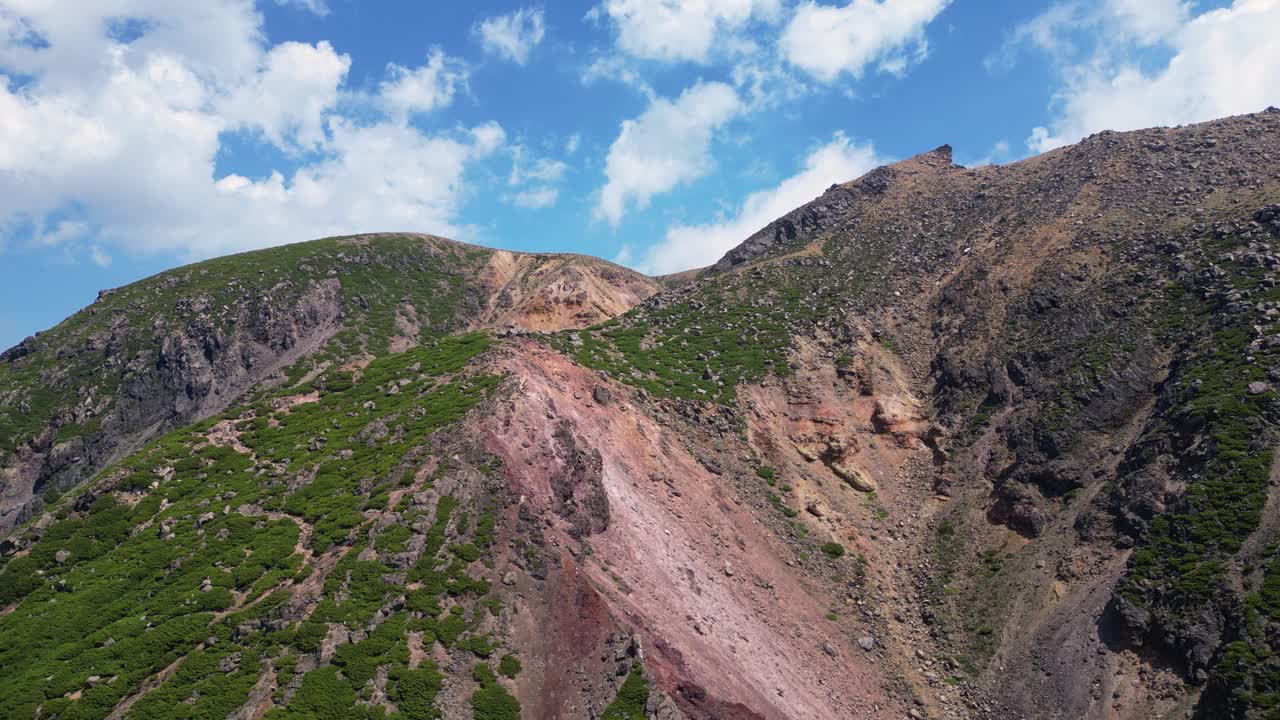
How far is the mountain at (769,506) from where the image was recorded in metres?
27.6

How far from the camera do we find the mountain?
27.6 meters

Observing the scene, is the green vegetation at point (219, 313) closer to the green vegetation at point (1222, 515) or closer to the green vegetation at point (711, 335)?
the green vegetation at point (711, 335)

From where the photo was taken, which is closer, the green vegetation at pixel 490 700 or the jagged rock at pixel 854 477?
the green vegetation at pixel 490 700

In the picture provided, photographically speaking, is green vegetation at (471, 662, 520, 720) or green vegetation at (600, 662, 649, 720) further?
green vegetation at (600, 662, 649, 720)

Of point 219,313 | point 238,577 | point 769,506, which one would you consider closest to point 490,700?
point 238,577

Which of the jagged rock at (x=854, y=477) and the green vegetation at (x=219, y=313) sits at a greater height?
the green vegetation at (x=219, y=313)

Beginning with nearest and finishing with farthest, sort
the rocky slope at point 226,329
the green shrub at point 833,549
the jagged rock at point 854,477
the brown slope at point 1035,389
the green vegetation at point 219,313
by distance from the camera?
the brown slope at point 1035,389
the green shrub at point 833,549
the jagged rock at point 854,477
the rocky slope at point 226,329
the green vegetation at point 219,313

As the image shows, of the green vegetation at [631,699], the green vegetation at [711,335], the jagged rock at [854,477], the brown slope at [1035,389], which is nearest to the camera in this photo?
the green vegetation at [631,699]

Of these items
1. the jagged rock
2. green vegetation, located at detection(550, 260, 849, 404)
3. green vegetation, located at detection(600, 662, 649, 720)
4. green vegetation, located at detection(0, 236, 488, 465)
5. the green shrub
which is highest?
green vegetation, located at detection(0, 236, 488, 465)

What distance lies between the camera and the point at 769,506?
4638 cm

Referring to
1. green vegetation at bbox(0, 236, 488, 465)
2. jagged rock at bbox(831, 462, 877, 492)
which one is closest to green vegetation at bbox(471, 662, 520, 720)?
jagged rock at bbox(831, 462, 877, 492)

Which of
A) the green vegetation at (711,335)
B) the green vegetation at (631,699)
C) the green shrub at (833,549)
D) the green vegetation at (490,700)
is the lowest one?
the green vegetation at (631,699)

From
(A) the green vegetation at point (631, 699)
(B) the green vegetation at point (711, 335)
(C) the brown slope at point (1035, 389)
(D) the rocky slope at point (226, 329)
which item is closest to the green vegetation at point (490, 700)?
(A) the green vegetation at point (631, 699)

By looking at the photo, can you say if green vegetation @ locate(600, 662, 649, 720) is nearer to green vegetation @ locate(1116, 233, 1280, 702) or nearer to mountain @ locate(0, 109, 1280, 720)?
mountain @ locate(0, 109, 1280, 720)
